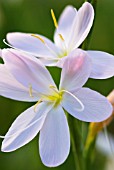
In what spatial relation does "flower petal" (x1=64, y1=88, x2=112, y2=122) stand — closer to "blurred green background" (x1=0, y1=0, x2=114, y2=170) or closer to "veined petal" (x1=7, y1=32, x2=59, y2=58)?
"veined petal" (x1=7, y1=32, x2=59, y2=58)

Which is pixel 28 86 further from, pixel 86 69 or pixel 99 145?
pixel 99 145

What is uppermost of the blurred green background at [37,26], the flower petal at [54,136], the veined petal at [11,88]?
the veined petal at [11,88]

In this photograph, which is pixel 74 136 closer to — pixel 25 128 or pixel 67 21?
pixel 25 128

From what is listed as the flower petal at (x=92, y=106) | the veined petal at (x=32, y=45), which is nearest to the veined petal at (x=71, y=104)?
the flower petal at (x=92, y=106)

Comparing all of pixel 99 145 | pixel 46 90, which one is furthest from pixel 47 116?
pixel 99 145

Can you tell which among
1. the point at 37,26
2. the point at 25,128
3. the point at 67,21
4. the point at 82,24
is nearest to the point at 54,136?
the point at 25,128

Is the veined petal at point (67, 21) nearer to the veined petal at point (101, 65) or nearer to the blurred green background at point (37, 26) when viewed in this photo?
the veined petal at point (101, 65)

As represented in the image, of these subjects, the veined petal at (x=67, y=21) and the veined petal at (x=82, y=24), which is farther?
the veined petal at (x=67, y=21)

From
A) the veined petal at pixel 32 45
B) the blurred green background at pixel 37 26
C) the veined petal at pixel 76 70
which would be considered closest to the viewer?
the veined petal at pixel 76 70

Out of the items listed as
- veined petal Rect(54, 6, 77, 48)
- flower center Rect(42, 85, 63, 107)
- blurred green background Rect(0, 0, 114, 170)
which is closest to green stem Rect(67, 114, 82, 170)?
flower center Rect(42, 85, 63, 107)
